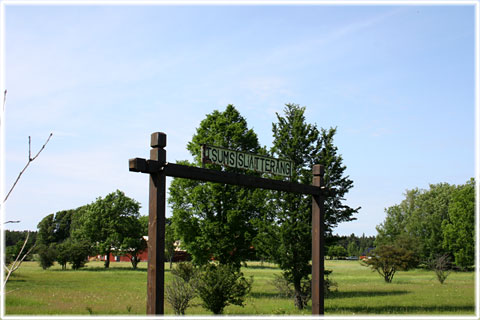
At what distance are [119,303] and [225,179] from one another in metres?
12.7

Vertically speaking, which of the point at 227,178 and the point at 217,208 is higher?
the point at 227,178

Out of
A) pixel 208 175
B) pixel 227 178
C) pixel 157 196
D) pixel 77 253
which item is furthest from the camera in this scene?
pixel 77 253

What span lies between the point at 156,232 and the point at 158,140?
1415 mm

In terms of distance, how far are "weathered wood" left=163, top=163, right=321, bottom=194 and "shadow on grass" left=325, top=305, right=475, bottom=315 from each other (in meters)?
9.18

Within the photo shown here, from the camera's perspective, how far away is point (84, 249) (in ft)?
164

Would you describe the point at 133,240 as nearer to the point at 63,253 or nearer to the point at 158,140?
the point at 63,253

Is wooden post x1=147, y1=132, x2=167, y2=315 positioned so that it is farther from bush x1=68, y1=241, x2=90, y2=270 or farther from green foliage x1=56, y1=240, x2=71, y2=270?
bush x1=68, y1=241, x2=90, y2=270

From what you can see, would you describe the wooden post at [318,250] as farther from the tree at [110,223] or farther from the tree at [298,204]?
the tree at [110,223]

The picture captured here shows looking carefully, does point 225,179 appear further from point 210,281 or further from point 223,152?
point 210,281

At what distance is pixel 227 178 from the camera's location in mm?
8477

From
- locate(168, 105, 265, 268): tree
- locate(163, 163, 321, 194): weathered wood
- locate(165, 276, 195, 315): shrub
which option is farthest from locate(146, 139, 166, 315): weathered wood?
locate(168, 105, 265, 268): tree

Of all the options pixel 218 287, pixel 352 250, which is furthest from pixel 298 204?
pixel 352 250

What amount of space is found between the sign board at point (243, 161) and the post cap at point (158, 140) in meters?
0.69

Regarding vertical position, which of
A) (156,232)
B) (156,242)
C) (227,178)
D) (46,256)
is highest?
(227,178)
